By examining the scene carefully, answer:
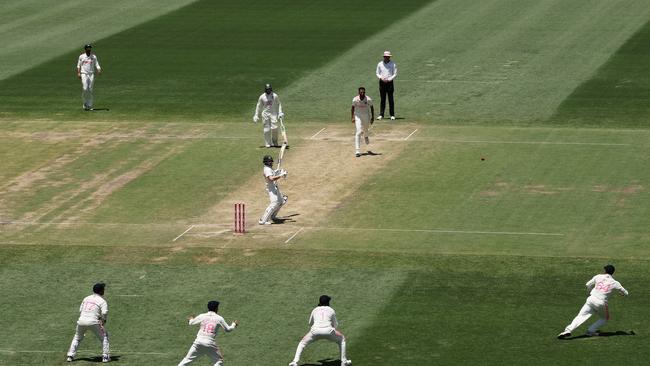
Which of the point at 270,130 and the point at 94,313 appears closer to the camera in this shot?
the point at 94,313

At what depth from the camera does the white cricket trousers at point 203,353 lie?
105ft

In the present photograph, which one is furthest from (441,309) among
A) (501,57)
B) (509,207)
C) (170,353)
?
(501,57)

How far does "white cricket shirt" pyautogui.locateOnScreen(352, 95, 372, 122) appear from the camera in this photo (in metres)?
51.1

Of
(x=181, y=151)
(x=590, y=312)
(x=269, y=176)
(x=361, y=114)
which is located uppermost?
(x=361, y=114)

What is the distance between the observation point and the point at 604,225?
43.4 metres

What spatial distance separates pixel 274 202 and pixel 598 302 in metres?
12.2

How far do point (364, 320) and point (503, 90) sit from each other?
25.7 metres

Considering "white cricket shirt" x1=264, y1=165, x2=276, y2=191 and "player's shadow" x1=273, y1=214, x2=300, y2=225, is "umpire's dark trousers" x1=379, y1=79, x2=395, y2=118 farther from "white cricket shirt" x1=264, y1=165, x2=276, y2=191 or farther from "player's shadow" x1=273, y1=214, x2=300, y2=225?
"white cricket shirt" x1=264, y1=165, x2=276, y2=191

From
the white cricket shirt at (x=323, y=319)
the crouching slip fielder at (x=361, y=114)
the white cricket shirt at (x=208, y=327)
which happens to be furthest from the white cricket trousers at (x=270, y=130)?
the white cricket shirt at (x=208, y=327)

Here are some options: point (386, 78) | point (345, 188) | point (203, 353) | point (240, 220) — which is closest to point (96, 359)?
point (203, 353)

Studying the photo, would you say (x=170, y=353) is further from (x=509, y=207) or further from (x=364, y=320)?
(x=509, y=207)

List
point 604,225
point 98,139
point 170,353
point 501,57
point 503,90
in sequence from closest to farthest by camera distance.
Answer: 1. point 170,353
2. point 604,225
3. point 98,139
4. point 503,90
5. point 501,57

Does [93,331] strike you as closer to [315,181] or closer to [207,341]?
[207,341]

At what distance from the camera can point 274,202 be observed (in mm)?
43750
